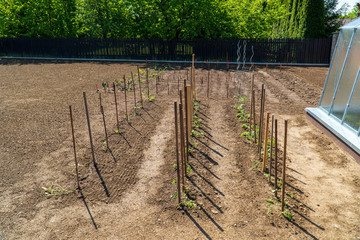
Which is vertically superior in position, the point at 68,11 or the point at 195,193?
A: the point at 68,11

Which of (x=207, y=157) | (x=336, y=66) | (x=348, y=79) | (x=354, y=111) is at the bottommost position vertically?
(x=207, y=157)

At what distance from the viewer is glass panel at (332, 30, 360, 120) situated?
584cm

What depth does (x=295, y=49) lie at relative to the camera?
53.3ft

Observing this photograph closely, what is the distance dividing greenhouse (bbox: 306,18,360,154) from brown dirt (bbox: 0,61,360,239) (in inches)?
14.1

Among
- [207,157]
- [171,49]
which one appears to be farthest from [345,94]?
[171,49]

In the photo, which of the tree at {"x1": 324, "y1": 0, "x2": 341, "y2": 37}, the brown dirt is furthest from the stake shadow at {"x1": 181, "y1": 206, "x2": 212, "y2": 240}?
the tree at {"x1": 324, "y1": 0, "x2": 341, "y2": 37}

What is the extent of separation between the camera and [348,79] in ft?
19.8

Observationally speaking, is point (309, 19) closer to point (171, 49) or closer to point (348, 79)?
point (171, 49)

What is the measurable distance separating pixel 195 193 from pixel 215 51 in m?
14.3

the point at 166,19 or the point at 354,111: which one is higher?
the point at 166,19

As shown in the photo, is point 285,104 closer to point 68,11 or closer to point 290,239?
point 290,239

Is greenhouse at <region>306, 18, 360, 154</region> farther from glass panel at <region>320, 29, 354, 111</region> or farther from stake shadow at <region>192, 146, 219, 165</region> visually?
stake shadow at <region>192, 146, 219, 165</region>

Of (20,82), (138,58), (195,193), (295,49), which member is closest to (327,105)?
(195,193)

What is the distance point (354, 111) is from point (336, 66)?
157 cm
